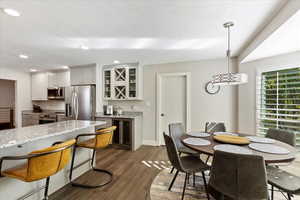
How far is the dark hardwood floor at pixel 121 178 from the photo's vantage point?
74.2 inches

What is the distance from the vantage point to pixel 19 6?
5.25 ft

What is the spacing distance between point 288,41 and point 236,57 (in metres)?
1.44

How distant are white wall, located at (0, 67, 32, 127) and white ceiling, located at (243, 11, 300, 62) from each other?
7.19 m

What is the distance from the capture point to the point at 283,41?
205 cm

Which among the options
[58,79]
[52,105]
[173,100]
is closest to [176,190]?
[173,100]

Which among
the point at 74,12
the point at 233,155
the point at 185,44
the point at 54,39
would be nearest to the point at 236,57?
the point at 185,44

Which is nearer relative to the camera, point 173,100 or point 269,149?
point 269,149

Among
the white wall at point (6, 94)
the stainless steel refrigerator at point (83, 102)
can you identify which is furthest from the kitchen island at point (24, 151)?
the white wall at point (6, 94)

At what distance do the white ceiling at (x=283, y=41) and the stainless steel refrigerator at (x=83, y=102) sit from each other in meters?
4.04

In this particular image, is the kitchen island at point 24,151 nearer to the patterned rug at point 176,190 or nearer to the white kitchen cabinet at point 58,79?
the patterned rug at point 176,190

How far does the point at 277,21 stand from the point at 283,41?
0.57 metres

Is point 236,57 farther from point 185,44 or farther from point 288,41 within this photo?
point 185,44

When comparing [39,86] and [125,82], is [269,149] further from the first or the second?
[39,86]

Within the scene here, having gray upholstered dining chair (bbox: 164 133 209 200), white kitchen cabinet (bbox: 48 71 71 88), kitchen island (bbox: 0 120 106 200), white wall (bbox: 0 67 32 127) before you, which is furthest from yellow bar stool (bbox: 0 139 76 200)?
white wall (bbox: 0 67 32 127)
